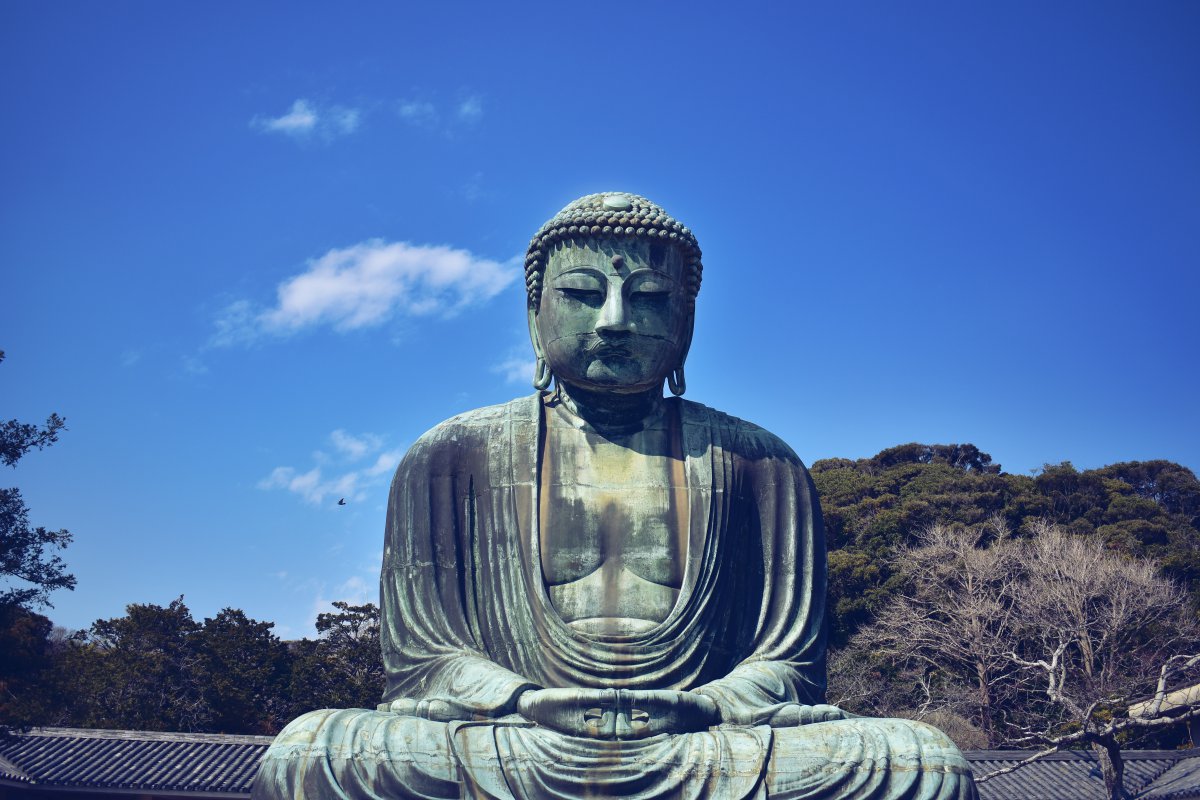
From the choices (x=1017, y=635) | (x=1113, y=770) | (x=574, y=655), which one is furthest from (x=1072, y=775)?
(x=574, y=655)

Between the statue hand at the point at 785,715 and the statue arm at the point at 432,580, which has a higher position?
the statue arm at the point at 432,580

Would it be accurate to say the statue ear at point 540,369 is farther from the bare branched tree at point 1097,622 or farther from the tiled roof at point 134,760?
A: the bare branched tree at point 1097,622

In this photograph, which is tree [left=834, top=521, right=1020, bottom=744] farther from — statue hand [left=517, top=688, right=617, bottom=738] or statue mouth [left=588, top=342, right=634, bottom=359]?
statue hand [left=517, top=688, right=617, bottom=738]

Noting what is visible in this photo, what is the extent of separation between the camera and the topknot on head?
30.3 feet

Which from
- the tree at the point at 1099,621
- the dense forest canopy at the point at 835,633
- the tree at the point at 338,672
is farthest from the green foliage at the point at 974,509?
the tree at the point at 338,672

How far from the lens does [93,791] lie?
74.7 ft

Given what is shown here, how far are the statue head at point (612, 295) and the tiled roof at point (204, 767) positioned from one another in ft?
50.9

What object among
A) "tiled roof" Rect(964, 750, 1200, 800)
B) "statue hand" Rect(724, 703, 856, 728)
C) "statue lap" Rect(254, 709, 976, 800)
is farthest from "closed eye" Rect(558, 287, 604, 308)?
"tiled roof" Rect(964, 750, 1200, 800)

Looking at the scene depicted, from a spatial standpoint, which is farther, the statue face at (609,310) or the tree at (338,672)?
the tree at (338,672)

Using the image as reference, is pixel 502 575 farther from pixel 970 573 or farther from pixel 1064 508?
pixel 1064 508

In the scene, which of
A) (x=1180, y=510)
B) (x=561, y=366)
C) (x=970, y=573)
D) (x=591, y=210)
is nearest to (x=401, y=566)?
(x=561, y=366)

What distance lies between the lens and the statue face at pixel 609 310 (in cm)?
919

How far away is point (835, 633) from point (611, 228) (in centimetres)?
2365

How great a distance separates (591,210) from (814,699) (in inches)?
138
